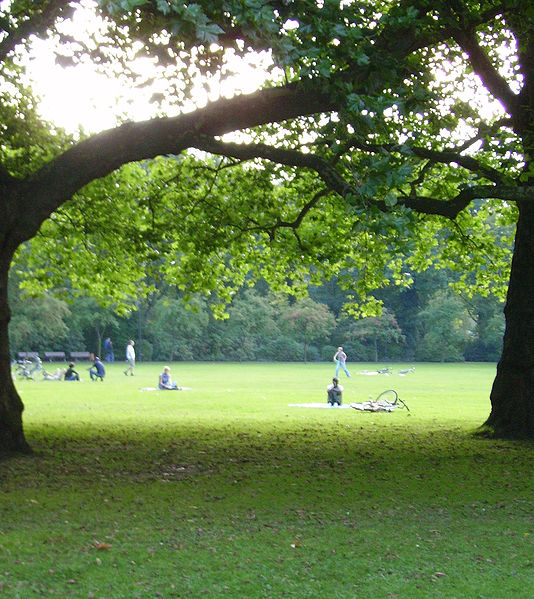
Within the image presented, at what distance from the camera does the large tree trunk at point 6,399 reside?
38.1 feet

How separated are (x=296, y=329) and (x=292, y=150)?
5896 cm

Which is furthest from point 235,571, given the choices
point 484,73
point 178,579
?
point 484,73

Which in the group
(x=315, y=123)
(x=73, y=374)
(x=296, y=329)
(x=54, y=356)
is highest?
(x=315, y=123)

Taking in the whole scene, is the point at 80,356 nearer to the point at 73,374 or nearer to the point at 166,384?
the point at 73,374

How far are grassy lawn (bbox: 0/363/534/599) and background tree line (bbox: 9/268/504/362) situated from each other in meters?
50.5

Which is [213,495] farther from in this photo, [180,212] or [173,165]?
[173,165]

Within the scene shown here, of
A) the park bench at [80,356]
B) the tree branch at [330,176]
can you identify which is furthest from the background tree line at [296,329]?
the tree branch at [330,176]

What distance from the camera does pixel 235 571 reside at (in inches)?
245

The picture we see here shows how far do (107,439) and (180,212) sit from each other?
5.87 m

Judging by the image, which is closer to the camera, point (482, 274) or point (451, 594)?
point (451, 594)

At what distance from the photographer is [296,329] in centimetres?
7069

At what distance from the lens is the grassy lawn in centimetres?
602

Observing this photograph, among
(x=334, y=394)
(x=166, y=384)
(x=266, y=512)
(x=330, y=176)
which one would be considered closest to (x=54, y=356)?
(x=166, y=384)

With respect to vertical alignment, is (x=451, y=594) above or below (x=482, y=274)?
below
